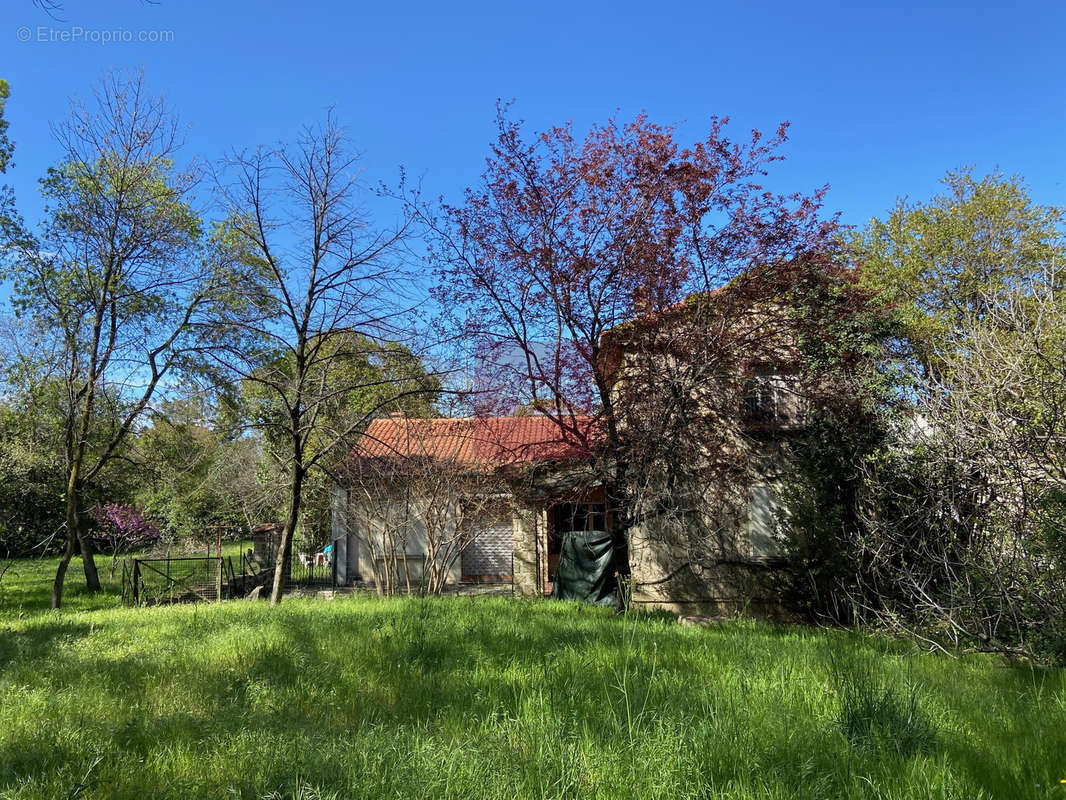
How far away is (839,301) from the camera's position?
11.2m

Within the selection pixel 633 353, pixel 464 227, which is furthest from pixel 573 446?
pixel 464 227

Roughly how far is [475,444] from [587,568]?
138 inches

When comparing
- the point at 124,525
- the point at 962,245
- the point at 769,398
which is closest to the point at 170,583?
the point at 124,525

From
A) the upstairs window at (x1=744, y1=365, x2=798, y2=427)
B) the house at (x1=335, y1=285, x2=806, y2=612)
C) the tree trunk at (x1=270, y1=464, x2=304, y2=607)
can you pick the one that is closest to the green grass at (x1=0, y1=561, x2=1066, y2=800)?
the tree trunk at (x1=270, y1=464, x2=304, y2=607)

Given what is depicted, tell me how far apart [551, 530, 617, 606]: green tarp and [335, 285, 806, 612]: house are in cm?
51

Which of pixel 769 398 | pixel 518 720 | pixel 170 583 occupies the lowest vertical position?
pixel 170 583

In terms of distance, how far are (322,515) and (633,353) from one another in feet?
47.0

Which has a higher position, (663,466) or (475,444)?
(475,444)

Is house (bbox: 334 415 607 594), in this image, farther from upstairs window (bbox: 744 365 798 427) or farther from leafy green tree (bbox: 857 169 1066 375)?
leafy green tree (bbox: 857 169 1066 375)

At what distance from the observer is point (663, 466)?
34.3 ft

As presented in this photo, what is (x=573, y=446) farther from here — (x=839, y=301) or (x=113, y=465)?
(x=113, y=465)

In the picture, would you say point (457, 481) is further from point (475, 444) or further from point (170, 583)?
point (170, 583)

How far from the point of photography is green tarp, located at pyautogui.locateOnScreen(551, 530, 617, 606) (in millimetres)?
12039

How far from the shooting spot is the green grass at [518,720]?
2.37 meters
